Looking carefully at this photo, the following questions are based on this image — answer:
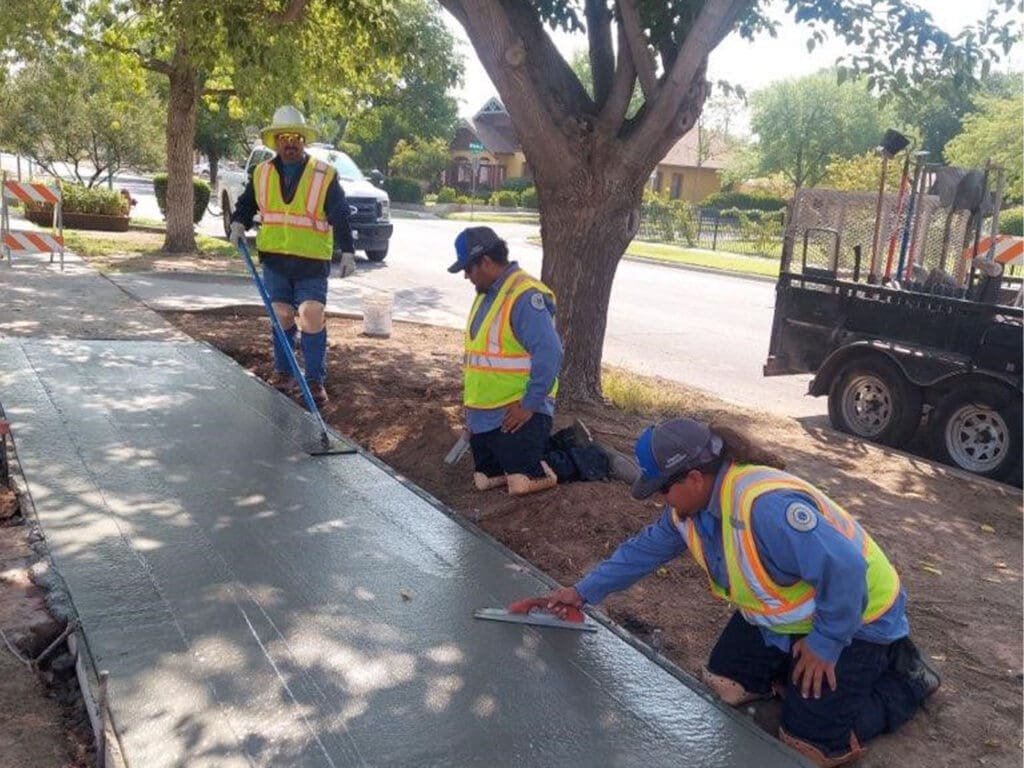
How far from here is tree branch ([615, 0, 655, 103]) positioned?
625 cm

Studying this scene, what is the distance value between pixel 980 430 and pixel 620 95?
11.4 ft

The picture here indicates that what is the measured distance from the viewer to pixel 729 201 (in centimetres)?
5459

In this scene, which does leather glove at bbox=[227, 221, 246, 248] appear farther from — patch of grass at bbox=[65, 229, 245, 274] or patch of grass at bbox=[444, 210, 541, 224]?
patch of grass at bbox=[444, 210, 541, 224]

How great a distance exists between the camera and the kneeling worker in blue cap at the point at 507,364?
15.7 feet

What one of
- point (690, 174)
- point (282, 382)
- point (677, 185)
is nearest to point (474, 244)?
point (282, 382)

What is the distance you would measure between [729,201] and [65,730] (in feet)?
179

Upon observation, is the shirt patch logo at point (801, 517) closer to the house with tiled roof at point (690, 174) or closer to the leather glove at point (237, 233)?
the leather glove at point (237, 233)

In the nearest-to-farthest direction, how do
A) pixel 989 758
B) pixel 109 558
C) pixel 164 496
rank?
1. pixel 989 758
2. pixel 109 558
3. pixel 164 496

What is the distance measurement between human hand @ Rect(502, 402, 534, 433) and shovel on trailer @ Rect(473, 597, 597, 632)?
51.3 inches

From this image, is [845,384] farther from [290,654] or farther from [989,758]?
[290,654]

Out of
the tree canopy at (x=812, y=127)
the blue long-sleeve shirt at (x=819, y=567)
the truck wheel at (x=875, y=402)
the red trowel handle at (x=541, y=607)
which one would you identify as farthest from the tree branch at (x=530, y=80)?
the tree canopy at (x=812, y=127)

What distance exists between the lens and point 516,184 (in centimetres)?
6319

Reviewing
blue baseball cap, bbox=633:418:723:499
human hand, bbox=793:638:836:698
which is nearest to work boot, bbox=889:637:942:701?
human hand, bbox=793:638:836:698

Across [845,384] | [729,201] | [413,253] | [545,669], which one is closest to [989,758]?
[545,669]
